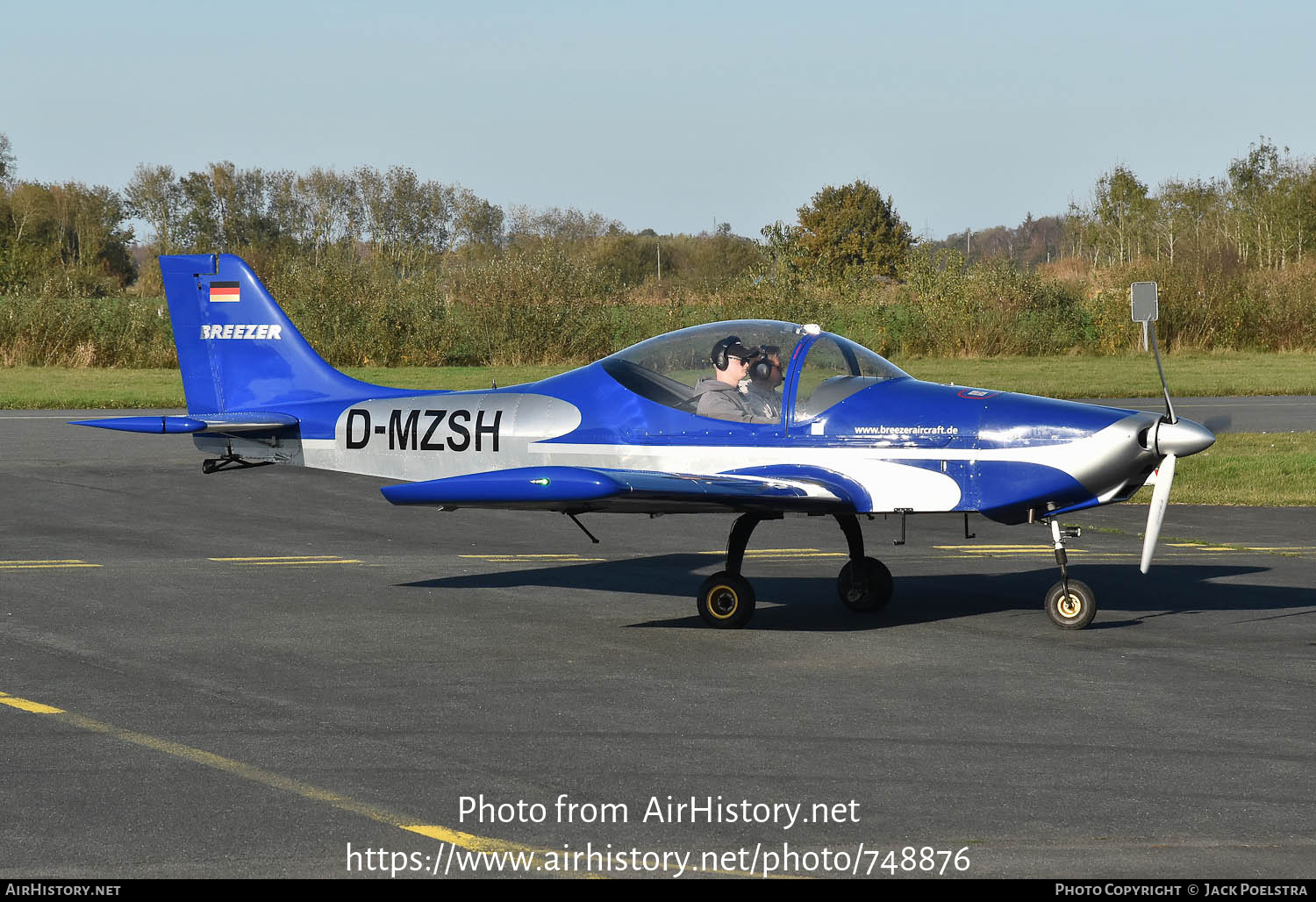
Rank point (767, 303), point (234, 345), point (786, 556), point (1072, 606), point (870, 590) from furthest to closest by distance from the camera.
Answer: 1. point (767, 303)
2. point (786, 556)
3. point (234, 345)
4. point (870, 590)
5. point (1072, 606)

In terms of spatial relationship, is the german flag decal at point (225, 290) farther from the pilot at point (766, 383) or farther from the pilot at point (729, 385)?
the pilot at point (766, 383)

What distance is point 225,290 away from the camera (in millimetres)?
12695

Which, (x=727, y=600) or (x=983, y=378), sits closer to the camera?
(x=727, y=600)

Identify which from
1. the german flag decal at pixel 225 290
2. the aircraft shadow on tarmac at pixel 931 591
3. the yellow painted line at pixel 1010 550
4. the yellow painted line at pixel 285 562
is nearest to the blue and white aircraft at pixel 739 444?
the aircraft shadow on tarmac at pixel 931 591

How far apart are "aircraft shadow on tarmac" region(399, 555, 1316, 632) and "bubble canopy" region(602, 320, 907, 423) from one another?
1633 mm

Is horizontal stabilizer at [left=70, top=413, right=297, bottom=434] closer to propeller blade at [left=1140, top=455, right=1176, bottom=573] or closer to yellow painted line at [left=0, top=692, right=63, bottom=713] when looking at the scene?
yellow painted line at [left=0, top=692, right=63, bottom=713]

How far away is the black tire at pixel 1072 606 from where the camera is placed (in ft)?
33.2

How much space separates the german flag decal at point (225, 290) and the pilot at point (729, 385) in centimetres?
458

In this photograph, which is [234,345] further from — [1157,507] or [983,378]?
[983,378]

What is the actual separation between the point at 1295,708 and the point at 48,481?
1583 centimetres

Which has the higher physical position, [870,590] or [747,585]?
[747,585]

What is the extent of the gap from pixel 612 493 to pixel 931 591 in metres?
3.75

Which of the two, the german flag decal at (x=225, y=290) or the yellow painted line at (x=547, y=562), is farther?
the yellow painted line at (x=547, y=562)

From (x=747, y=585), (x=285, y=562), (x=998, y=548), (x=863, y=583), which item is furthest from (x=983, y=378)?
(x=747, y=585)
